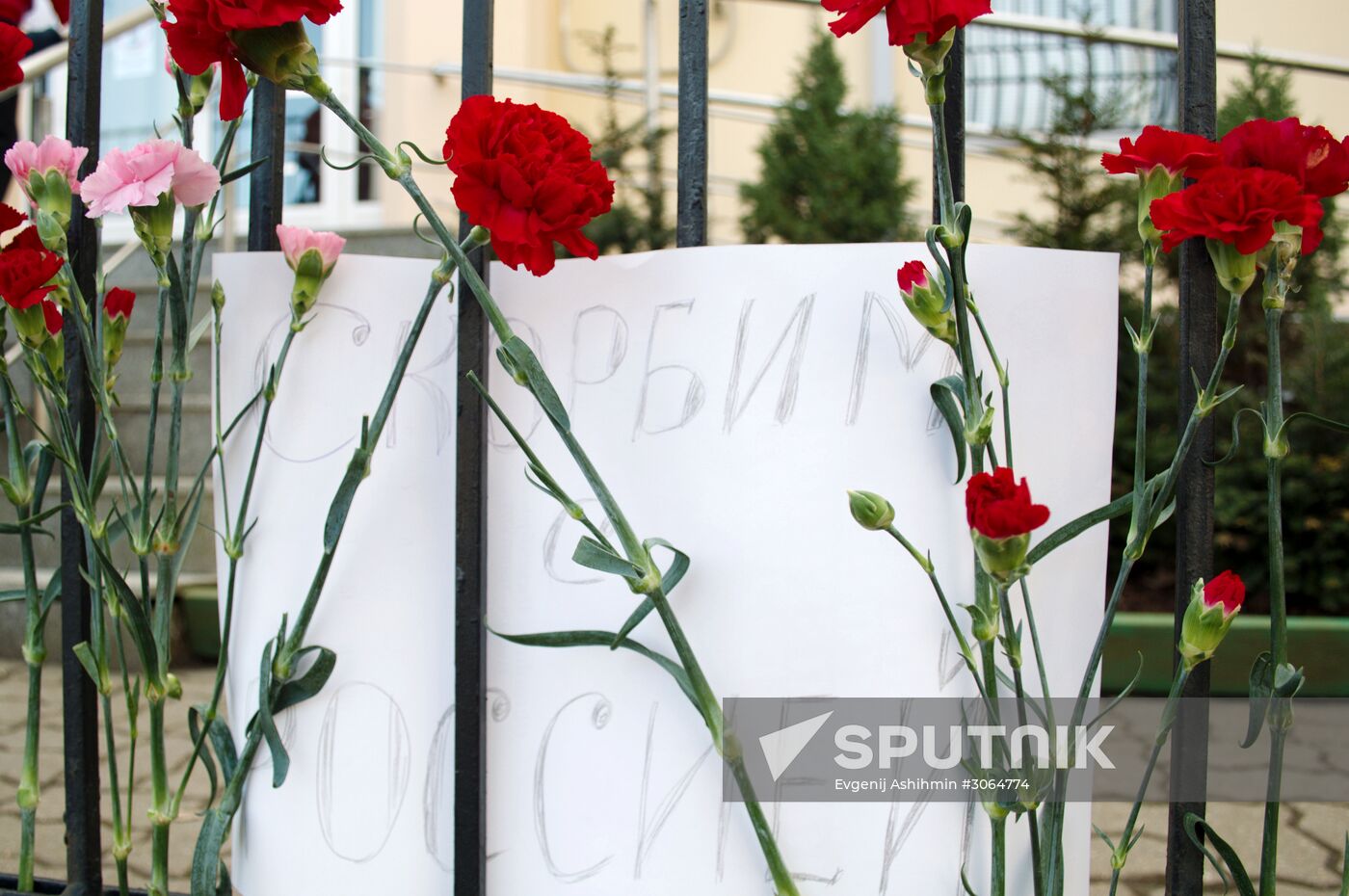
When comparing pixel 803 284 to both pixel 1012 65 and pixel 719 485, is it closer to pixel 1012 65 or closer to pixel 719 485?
pixel 719 485

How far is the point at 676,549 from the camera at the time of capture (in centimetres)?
41

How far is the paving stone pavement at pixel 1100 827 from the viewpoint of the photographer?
108 cm

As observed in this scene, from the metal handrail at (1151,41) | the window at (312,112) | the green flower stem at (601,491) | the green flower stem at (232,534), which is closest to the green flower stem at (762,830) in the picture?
the green flower stem at (601,491)

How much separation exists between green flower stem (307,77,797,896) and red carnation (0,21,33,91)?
19cm

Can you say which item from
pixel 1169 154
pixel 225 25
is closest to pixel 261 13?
pixel 225 25

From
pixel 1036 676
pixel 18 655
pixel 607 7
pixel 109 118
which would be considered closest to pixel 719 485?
pixel 1036 676

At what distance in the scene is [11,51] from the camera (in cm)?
48

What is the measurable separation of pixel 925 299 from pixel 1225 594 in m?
0.15

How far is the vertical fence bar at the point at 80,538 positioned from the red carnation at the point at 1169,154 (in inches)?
17.2

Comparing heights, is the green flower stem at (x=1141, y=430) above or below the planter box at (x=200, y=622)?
above

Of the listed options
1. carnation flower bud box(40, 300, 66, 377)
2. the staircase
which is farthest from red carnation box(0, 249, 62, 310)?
the staircase

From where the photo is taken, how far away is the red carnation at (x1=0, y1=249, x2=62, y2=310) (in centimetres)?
44

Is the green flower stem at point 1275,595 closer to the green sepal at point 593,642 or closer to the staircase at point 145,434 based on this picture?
the green sepal at point 593,642

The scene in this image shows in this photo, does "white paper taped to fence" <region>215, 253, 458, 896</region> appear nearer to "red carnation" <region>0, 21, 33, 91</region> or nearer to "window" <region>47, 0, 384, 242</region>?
"red carnation" <region>0, 21, 33, 91</region>
